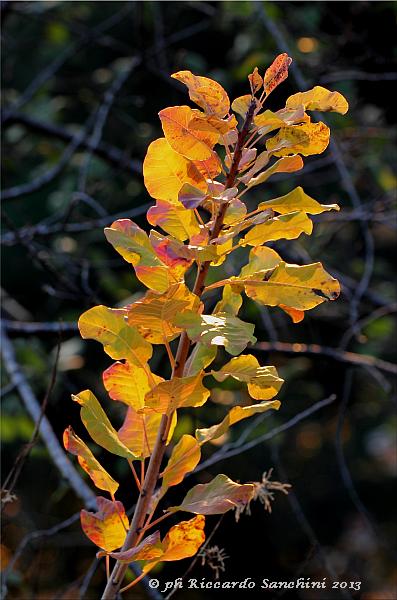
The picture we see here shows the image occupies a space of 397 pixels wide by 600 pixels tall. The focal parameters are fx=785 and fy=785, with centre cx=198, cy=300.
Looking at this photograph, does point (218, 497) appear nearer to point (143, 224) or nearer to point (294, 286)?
point (294, 286)

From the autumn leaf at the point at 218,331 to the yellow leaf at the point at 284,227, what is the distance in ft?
0.22

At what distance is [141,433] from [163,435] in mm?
58

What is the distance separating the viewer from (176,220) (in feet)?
1.81

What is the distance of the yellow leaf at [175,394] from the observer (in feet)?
1.67

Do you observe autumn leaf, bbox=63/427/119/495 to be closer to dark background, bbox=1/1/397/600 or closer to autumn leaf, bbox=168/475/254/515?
autumn leaf, bbox=168/475/254/515

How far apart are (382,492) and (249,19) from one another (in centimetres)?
206

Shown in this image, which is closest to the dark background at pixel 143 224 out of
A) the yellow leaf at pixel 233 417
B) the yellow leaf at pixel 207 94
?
the yellow leaf at pixel 233 417

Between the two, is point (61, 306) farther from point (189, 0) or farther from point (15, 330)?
point (189, 0)

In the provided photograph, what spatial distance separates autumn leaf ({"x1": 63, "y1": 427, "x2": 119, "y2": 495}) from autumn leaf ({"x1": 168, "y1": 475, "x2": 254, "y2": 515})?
0.06 meters

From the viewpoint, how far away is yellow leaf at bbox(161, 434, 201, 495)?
0.57 m

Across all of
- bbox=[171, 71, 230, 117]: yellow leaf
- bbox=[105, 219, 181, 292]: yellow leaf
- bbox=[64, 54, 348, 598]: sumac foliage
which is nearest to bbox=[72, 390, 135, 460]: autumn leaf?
bbox=[64, 54, 348, 598]: sumac foliage

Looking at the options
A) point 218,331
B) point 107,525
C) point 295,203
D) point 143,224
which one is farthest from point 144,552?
point 143,224

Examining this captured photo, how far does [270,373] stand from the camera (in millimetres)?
549

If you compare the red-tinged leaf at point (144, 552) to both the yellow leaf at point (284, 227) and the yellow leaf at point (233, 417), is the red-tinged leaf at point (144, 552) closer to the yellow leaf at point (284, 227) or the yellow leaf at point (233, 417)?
the yellow leaf at point (233, 417)
